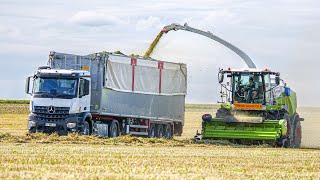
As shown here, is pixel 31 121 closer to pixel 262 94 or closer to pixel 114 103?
pixel 114 103

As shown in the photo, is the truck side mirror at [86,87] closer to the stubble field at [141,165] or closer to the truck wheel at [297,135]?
the stubble field at [141,165]

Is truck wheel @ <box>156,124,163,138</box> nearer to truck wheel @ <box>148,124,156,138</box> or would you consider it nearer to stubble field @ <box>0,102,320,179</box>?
truck wheel @ <box>148,124,156,138</box>

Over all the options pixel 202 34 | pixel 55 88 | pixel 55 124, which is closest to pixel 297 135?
pixel 202 34

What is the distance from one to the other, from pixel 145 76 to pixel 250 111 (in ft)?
19.5

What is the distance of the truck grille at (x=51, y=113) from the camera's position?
31.1 metres

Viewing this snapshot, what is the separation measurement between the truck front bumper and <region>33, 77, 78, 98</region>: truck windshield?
880 mm

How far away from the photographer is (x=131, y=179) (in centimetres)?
1483

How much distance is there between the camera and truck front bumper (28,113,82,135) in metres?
31.1

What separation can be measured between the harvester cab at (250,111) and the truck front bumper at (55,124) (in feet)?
17.4

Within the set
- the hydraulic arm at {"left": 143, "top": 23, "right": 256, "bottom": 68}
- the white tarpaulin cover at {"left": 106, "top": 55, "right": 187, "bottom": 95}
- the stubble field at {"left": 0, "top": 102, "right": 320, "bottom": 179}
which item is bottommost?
the stubble field at {"left": 0, "top": 102, "right": 320, "bottom": 179}

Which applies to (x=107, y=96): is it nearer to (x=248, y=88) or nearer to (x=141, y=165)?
(x=248, y=88)

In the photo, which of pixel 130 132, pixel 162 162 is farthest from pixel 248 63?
pixel 162 162

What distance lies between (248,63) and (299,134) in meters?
4.56

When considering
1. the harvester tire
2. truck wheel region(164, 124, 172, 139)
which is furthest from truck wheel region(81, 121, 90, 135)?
truck wheel region(164, 124, 172, 139)
